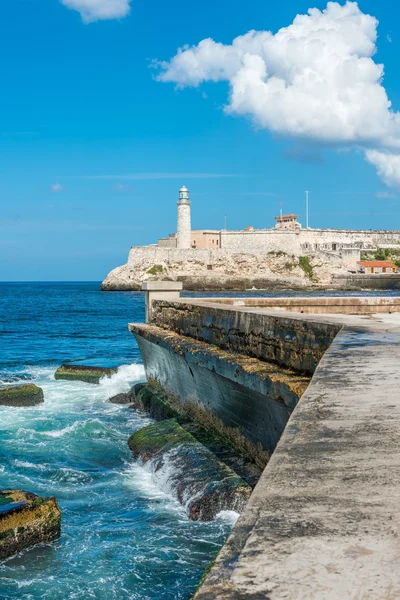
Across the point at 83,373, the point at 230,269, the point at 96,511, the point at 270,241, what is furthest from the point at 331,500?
the point at 270,241

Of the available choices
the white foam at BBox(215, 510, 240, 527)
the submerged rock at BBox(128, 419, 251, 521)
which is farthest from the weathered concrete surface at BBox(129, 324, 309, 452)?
the white foam at BBox(215, 510, 240, 527)

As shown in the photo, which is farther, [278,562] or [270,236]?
[270,236]

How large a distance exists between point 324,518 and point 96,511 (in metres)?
6.05

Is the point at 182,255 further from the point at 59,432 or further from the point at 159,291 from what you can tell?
the point at 59,432

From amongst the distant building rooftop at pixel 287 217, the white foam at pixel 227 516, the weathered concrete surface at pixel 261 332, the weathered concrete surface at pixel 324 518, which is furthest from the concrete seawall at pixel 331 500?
the distant building rooftop at pixel 287 217

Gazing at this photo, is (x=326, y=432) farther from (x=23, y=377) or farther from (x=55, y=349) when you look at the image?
(x=55, y=349)

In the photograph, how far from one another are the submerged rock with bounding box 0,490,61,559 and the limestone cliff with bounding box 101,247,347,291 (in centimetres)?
8225

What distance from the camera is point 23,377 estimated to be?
18.0 metres

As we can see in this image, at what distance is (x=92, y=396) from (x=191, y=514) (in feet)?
26.3

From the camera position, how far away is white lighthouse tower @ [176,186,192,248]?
93.6 metres

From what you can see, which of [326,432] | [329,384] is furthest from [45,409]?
[326,432]

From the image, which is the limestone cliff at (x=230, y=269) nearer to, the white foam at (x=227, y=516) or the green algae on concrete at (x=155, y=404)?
the green algae on concrete at (x=155, y=404)

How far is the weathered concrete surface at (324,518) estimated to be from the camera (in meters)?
1.37

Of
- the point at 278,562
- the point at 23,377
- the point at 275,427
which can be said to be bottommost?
the point at 23,377
